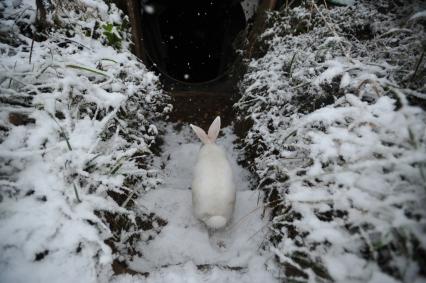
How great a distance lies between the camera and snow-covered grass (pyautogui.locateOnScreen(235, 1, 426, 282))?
4.08 feet

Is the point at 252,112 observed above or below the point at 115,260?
above

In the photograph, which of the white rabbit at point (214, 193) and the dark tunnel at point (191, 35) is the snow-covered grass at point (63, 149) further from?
the dark tunnel at point (191, 35)

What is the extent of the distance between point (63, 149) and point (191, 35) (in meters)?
3.87

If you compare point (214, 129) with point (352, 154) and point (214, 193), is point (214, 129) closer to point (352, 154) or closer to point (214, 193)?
point (214, 193)

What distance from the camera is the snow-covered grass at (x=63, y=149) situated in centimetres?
149

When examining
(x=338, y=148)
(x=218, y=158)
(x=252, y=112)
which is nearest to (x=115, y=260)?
(x=218, y=158)

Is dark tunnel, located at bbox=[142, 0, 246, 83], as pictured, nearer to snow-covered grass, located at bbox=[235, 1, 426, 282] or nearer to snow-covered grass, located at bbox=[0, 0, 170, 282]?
snow-covered grass, located at bbox=[0, 0, 170, 282]

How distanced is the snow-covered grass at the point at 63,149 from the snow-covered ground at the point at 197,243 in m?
0.22

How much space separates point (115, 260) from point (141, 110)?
54.9 inches

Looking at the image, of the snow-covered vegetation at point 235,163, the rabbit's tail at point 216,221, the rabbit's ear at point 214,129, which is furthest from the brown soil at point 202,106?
the rabbit's tail at point 216,221

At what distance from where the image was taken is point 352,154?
1555 millimetres

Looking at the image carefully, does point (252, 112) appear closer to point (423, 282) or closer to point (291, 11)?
point (291, 11)

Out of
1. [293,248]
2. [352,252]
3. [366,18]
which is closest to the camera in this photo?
[352,252]

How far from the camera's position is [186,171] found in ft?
9.59
